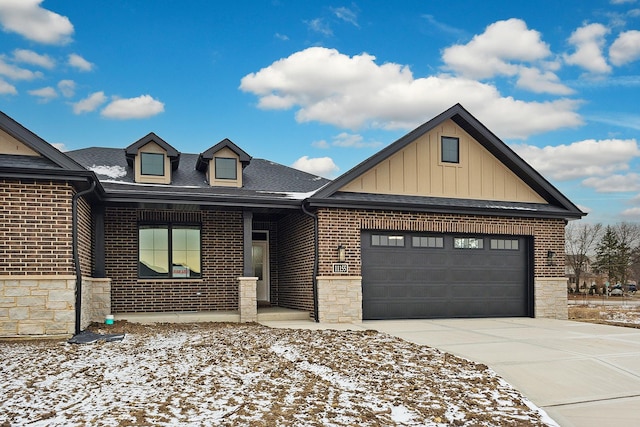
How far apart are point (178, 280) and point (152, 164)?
3.21 m

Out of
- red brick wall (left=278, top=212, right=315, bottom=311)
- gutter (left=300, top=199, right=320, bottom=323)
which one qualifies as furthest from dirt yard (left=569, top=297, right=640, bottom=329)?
red brick wall (left=278, top=212, right=315, bottom=311)

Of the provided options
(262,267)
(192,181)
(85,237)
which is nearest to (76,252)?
(85,237)

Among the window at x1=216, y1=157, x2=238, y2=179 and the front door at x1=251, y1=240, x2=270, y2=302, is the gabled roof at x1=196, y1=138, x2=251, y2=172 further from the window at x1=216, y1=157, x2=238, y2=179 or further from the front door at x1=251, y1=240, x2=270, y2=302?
the front door at x1=251, y1=240, x2=270, y2=302

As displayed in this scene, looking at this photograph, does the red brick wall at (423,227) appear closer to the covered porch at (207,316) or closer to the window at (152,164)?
the covered porch at (207,316)

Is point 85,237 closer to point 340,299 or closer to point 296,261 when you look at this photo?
point 296,261

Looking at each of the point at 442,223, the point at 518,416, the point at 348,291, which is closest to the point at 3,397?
the point at 518,416

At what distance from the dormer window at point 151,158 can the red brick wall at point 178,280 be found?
39.5 inches

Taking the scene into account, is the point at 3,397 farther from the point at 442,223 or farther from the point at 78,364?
the point at 442,223

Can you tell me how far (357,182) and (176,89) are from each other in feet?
30.9

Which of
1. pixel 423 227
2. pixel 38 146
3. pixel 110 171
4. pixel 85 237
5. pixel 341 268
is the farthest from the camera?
pixel 110 171

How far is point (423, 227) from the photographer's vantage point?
1441cm

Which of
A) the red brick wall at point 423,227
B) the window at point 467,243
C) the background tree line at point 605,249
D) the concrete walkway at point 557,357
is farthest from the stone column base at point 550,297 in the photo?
the background tree line at point 605,249

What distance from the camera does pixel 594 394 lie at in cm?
701

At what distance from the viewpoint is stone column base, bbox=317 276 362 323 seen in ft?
44.0
